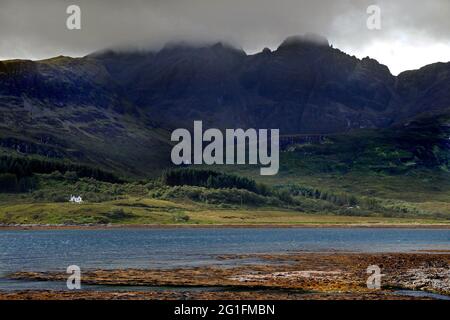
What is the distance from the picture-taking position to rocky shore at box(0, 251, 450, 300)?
73375 mm

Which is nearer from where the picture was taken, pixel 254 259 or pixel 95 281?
pixel 95 281

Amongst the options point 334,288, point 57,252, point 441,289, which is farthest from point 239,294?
point 57,252

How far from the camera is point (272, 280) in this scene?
288 ft

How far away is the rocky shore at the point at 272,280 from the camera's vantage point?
73.4 metres

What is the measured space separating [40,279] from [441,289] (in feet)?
172

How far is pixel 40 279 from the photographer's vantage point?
91.6 m
